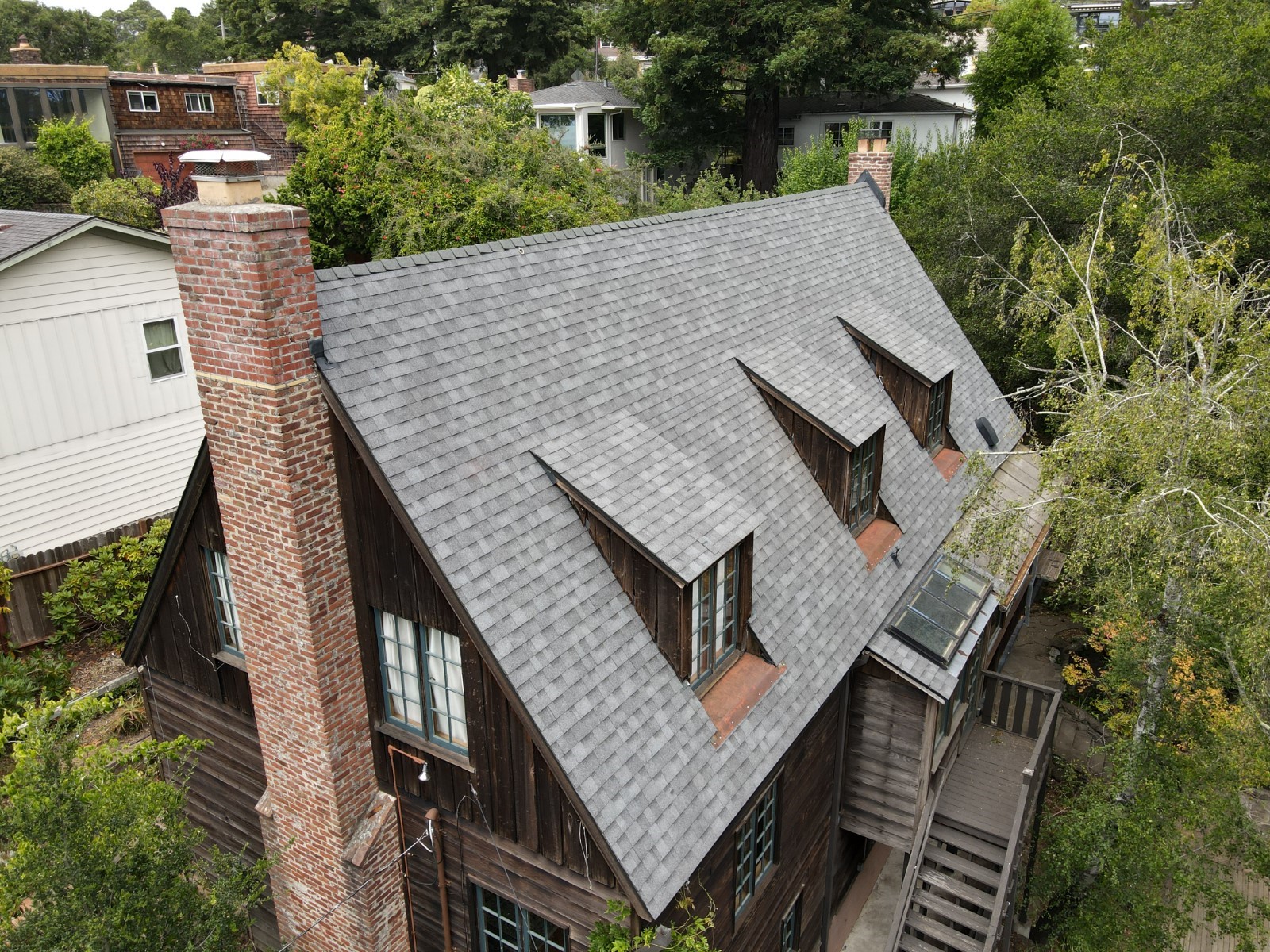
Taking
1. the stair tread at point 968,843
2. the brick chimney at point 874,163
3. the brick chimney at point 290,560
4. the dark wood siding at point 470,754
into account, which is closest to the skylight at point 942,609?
the stair tread at point 968,843

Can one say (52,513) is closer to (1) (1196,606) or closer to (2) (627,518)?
(2) (627,518)

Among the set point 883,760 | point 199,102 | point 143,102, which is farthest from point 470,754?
point 199,102

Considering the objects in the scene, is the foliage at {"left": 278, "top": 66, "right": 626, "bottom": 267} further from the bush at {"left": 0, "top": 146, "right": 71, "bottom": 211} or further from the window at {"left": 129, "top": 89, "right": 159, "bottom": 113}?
the window at {"left": 129, "top": 89, "right": 159, "bottom": 113}

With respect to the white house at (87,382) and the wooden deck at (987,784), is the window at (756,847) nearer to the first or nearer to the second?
the wooden deck at (987,784)

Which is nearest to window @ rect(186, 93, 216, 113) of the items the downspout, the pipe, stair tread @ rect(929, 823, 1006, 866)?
the pipe

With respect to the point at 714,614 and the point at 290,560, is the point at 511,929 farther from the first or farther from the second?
the point at 290,560
